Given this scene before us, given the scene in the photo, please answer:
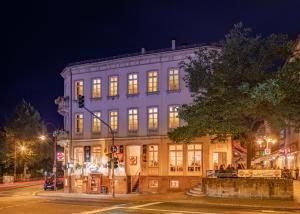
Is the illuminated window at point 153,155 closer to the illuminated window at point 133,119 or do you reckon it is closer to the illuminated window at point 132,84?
the illuminated window at point 133,119

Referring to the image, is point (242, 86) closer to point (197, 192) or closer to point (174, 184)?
point (197, 192)

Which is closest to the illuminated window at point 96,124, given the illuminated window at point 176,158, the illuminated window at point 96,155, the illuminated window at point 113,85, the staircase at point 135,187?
the illuminated window at point 96,155

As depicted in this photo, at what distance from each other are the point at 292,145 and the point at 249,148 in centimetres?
1894

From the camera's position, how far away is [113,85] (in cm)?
4597

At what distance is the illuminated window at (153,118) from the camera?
43219mm

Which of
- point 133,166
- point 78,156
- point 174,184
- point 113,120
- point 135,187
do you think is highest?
point 113,120

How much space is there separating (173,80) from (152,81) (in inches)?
82.6

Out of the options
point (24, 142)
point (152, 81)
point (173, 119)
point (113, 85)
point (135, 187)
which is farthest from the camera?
point (24, 142)

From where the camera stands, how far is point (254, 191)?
1270 inches

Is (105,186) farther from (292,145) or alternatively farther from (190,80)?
(292,145)

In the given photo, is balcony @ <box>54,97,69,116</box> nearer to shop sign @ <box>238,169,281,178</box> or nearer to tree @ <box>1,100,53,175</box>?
tree @ <box>1,100,53,175</box>

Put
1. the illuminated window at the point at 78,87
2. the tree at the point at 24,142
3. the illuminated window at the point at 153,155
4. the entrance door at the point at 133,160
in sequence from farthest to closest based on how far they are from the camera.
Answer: the tree at the point at 24,142, the illuminated window at the point at 78,87, the entrance door at the point at 133,160, the illuminated window at the point at 153,155

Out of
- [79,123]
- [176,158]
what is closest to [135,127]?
[176,158]

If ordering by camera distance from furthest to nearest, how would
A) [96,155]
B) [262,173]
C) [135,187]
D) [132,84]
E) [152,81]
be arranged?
[96,155] < [132,84] < [135,187] < [152,81] < [262,173]
